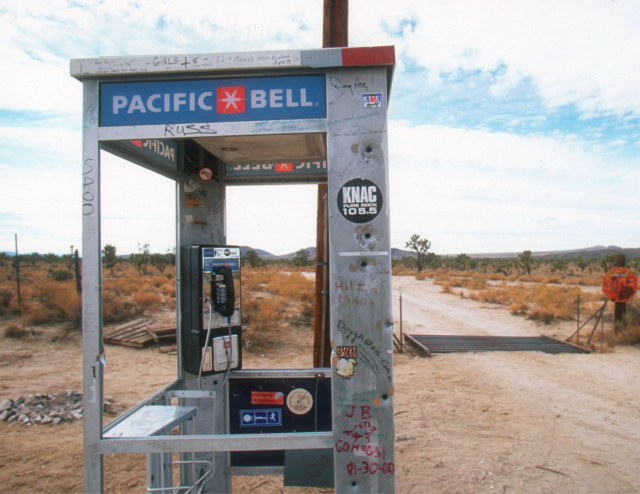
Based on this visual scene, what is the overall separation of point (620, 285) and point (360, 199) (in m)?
10.1

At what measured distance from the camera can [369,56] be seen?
7.57 ft

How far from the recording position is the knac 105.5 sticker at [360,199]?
2350mm

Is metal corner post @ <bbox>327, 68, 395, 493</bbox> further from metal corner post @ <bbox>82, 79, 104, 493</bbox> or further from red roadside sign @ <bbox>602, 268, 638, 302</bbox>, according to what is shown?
red roadside sign @ <bbox>602, 268, 638, 302</bbox>

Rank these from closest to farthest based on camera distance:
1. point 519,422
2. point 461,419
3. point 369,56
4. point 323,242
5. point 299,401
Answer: point 369,56 < point 299,401 < point 323,242 < point 519,422 < point 461,419

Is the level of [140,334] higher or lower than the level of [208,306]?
lower

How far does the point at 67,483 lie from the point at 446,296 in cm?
1917

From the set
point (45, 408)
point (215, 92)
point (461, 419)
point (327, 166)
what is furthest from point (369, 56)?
point (45, 408)

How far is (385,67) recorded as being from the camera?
2.36m

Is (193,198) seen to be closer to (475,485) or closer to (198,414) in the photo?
(198,414)

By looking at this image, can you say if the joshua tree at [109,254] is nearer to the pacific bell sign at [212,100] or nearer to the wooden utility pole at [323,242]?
the wooden utility pole at [323,242]

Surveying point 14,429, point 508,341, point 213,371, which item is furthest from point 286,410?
point 508,341

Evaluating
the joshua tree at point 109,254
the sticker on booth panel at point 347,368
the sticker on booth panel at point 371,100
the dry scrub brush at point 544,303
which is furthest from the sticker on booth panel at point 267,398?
the joshua tree at point 109,254

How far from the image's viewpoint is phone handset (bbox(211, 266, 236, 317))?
3652mm

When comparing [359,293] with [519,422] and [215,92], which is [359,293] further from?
[519,422]
